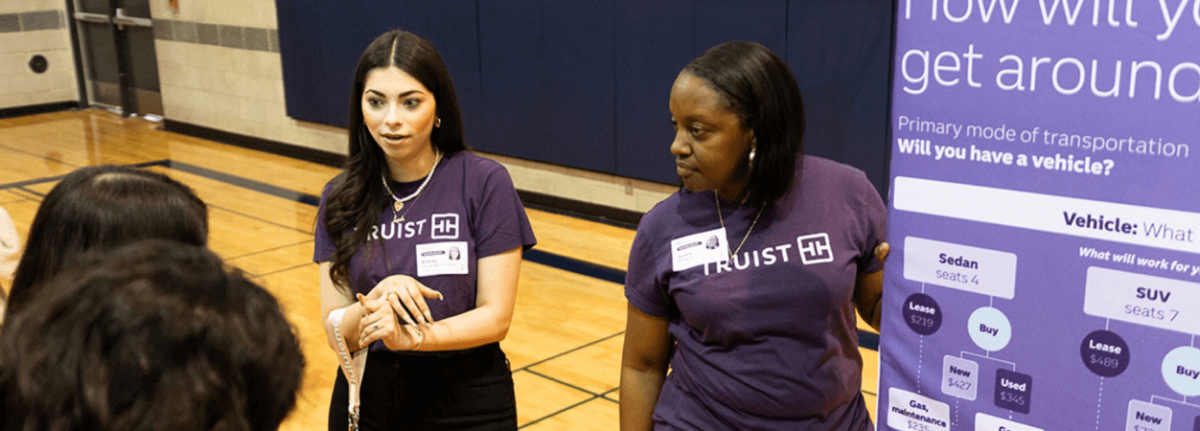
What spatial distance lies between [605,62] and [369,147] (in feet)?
14.5

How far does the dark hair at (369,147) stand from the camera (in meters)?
2.28

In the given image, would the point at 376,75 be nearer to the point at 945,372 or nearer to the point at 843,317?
the point at 843,317

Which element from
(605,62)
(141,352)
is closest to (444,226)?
(141,352)

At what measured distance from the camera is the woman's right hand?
2061 mm

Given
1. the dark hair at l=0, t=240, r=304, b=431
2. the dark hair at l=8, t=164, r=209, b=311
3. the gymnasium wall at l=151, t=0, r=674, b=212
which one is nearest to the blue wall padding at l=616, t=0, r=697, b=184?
the gymnasium wall at l=151, t=0, r=674, b=212

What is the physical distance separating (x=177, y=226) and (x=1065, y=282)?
1.27 m

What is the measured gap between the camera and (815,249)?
73.5 inches

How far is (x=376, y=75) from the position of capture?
228 cm

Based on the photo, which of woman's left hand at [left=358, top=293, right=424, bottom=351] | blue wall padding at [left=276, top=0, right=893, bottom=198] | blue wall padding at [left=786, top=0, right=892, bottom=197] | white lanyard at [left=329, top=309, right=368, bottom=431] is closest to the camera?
woman's left hand at [left=358, top=293, right=424, bottom=351]

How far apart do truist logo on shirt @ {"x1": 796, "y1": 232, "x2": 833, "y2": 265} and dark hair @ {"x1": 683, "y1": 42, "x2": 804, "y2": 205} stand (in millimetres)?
93

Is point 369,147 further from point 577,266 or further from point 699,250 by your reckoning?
point 577,266

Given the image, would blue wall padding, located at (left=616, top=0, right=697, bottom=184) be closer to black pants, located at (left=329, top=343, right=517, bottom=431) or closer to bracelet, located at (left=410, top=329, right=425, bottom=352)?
black pants, located at (left=329, top=343, right=517, bottom=431)

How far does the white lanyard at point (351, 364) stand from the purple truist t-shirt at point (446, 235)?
50 mm

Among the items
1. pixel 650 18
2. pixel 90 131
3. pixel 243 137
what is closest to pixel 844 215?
pixel 650 18
